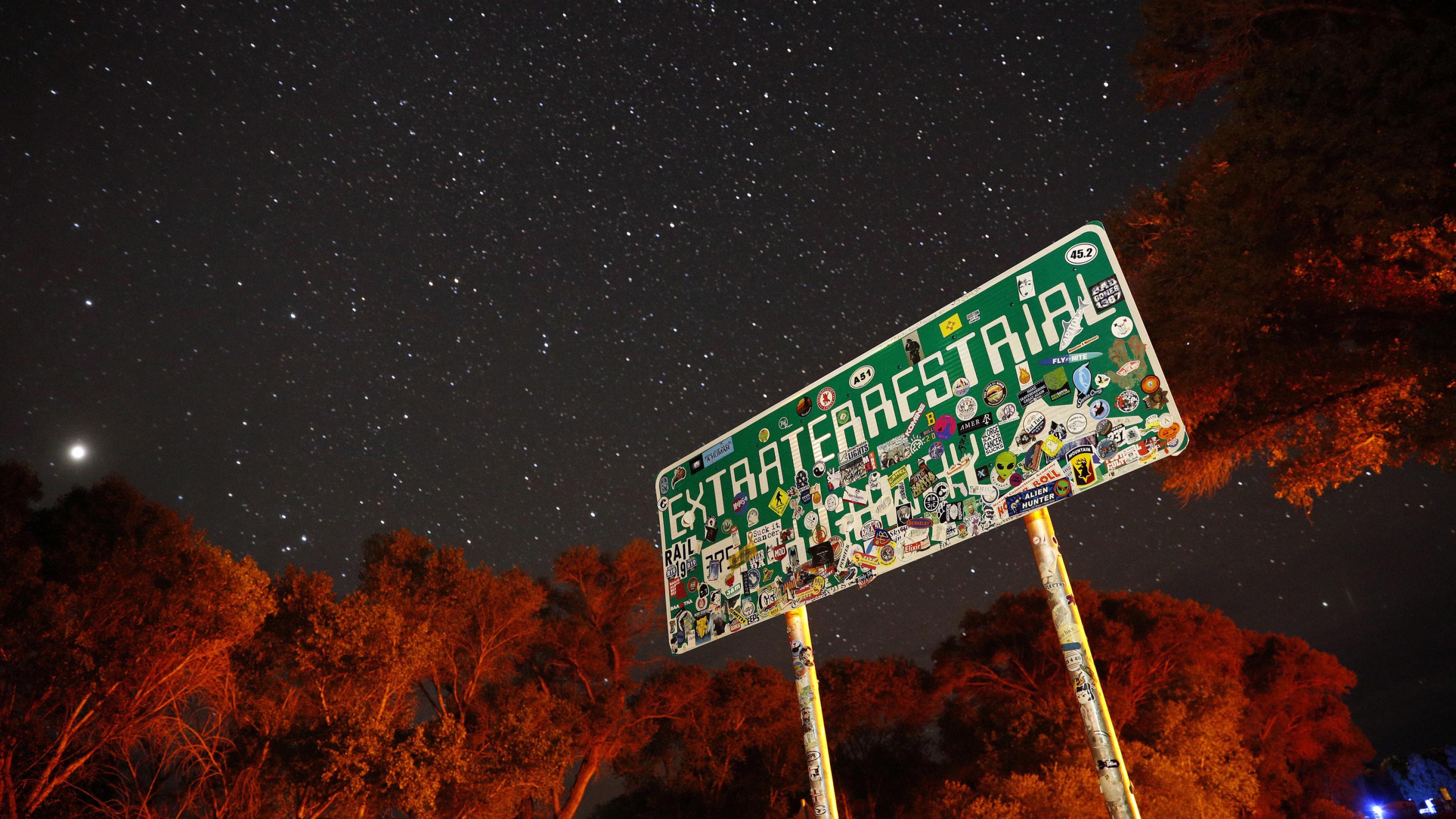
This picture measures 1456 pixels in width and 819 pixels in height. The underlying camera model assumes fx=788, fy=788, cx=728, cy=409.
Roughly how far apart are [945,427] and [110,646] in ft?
41.1

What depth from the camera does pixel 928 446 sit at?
23.6 ft

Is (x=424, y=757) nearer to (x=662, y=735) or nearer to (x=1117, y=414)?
(x=662, y=735)

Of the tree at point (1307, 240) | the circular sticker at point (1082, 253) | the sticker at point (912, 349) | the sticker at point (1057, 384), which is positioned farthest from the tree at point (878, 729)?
the circular sticker at point (1082, 253)

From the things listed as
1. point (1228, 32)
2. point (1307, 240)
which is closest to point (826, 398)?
point (1307, 240)

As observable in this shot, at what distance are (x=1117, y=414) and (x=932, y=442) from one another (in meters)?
1.66

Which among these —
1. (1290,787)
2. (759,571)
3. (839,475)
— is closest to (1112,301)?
(839,475)

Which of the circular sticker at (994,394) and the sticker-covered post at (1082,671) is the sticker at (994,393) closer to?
the circular sticker at (994,394)

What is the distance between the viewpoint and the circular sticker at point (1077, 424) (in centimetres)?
610

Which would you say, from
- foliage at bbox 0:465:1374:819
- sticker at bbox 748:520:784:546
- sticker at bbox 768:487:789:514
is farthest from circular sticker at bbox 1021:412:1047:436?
foliage at bbox 0:465:1374:819

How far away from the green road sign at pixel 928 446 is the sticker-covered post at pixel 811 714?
0.49 meters

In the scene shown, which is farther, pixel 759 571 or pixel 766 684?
pixel 766 684

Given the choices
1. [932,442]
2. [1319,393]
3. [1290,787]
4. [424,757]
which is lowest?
[1290,787]

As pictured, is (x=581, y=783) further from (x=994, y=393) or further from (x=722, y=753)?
(x=994, y=393)

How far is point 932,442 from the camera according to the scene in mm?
7172
